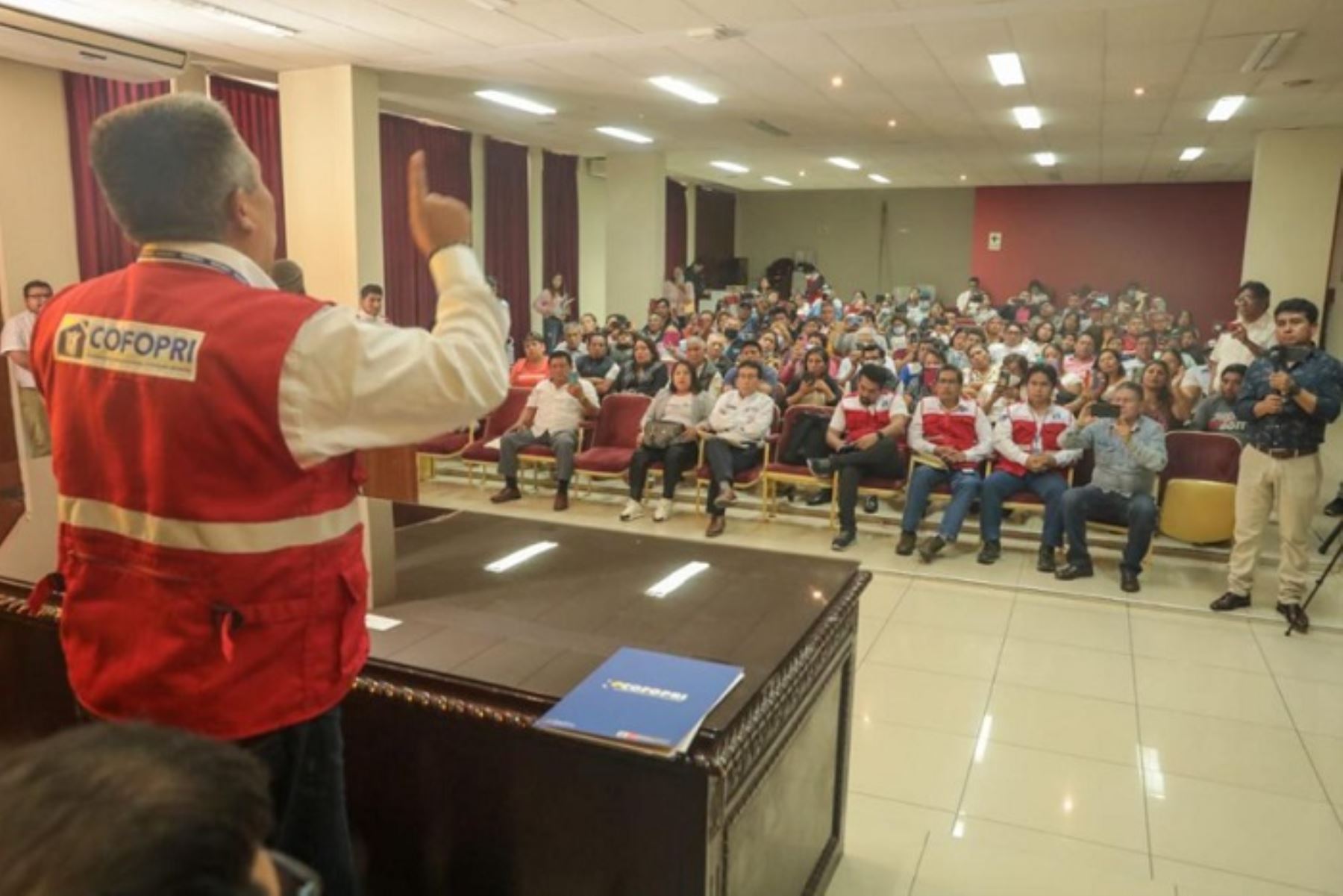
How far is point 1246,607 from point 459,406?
4654 millimetres

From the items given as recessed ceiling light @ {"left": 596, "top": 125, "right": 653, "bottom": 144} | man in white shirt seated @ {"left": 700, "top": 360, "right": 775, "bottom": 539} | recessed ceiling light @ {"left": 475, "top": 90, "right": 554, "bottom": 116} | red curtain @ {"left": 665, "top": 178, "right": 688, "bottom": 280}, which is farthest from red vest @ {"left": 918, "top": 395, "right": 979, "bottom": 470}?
red curtain @ {"left": 665, "top": 178, "right": 688, "bottom": 280}

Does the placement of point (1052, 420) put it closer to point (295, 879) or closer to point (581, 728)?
point (581, 728)

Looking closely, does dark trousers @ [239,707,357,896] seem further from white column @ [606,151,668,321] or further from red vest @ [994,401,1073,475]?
white column @ [606,151,668,321]

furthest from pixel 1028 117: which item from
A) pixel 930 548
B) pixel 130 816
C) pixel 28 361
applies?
pixel 130 816

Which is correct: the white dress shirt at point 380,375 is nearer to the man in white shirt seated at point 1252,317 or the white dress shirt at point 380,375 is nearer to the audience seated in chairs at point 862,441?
the man in white shirt seated at point 1252,317

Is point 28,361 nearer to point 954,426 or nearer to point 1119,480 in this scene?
point 954,426

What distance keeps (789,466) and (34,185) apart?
6.04m

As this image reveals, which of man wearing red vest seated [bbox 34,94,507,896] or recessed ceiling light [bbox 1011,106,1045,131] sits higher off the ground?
recessed ceiling light [bbox 1011,106,1045,131]

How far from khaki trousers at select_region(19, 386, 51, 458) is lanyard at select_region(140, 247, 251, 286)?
145 cm

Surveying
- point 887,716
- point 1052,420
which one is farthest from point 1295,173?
point 887,716

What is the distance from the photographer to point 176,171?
1.15 meters

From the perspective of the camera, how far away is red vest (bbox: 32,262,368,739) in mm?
1133

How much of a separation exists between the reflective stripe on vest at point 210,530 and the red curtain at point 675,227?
16577mm

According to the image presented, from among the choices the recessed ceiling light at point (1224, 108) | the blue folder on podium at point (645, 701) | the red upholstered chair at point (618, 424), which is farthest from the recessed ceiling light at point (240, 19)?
the recessed ceiling light at point (1224, 108)
